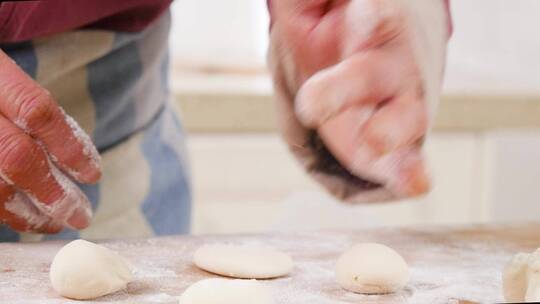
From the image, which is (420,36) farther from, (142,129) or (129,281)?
(142,129)

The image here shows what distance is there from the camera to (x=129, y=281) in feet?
1.89

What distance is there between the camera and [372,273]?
1.89 feet

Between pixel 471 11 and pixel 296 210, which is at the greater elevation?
pixel 471 11

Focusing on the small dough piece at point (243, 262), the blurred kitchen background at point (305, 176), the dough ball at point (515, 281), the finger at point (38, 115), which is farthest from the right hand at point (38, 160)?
the blurred kitchen background at point (305, 176)

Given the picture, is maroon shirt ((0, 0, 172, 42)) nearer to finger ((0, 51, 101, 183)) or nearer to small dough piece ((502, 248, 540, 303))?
finger ((0, 51, 101, 183))

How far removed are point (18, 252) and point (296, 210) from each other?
645mm

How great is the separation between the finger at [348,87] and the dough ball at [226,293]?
116 mm

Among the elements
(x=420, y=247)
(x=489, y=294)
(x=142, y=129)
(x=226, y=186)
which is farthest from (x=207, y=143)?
(x=489, y=294)

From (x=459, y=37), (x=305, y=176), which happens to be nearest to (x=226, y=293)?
(x=305, y=176)

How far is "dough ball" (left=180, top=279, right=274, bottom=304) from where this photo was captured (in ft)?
1.73

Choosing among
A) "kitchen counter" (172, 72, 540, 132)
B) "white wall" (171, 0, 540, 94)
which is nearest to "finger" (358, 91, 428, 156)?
"kitchen counter" (172, 72, 540, 132)

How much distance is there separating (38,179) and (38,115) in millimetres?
51

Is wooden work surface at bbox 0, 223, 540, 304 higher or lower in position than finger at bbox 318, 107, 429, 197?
lower

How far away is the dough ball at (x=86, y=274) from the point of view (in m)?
0.55
